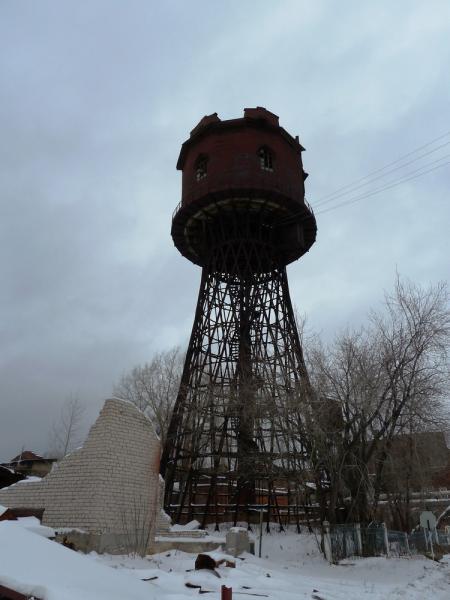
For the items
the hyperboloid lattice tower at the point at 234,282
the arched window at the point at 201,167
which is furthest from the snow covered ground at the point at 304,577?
the arched window at the point at 201,167

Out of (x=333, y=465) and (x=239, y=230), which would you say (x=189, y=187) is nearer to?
(x=239, y=230)

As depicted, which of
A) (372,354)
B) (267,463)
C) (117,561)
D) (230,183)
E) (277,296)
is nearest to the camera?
(117,561)

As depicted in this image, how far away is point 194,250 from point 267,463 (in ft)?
40.6

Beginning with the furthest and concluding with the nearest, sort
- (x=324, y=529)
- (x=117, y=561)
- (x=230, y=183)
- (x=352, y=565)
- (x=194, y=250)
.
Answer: (x=194, y=250) → (x=230, y=183) → (x=324, y=529) → (x=352, y=565) → (x=117, y=561)

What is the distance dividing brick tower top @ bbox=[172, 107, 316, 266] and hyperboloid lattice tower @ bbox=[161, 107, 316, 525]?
5 cm

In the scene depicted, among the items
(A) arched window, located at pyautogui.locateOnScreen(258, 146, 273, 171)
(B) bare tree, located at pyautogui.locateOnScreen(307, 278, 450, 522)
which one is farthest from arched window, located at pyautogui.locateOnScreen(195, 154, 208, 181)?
(B) bare tree, located at pyautogui.locateOnScreen(307, 278, 450, 522)

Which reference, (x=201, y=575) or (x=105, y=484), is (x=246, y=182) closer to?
(x=105, y=484)

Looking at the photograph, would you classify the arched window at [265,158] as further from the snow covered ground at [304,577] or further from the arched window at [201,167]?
the snow covered ground at [304,577]

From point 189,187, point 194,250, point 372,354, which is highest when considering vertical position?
point 189,187

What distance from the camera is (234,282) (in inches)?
931

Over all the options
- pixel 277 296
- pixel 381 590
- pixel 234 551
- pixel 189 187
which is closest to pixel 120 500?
pixel 234 551

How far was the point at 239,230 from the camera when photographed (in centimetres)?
2305

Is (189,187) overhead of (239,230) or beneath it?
overhead

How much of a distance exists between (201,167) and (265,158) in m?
3.18
